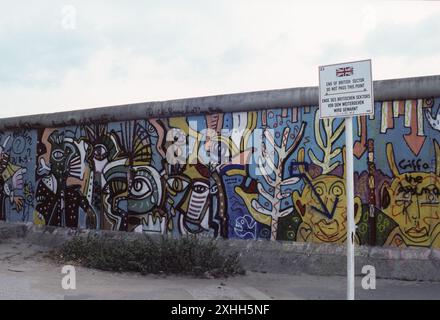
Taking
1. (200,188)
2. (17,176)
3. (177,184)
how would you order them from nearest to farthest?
(200,188)
(177,184)
(17,176)

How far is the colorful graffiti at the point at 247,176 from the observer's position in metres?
8.02

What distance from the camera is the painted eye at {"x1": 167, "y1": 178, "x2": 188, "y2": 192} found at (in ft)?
32.2

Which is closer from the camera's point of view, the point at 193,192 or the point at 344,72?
the point at 344,72

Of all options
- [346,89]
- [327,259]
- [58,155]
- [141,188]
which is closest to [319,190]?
[327,259]

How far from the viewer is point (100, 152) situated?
10891mm

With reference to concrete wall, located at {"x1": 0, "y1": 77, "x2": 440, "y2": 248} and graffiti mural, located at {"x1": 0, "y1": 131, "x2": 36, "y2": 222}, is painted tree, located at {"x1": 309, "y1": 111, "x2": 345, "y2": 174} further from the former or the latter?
graffiti mural, located at {"x1": 0, "y1": 131, "x2": 36, "y2": 222}

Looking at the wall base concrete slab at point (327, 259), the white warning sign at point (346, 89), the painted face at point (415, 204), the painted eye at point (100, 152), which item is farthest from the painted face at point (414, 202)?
the painted eye at point (100, 152)


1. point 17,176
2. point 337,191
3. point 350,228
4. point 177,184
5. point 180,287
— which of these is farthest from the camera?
point 17,176

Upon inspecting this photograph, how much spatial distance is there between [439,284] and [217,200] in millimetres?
3993

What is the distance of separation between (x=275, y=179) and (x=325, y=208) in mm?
1027

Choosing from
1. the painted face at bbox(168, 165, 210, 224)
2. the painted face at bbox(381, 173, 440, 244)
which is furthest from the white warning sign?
the painted face at bbox(168, 165, 210, 224)

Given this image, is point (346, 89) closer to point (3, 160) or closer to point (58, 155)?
point (58, 155)

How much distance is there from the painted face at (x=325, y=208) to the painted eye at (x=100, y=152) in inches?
173

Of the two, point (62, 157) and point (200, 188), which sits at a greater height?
point (62, 157)
